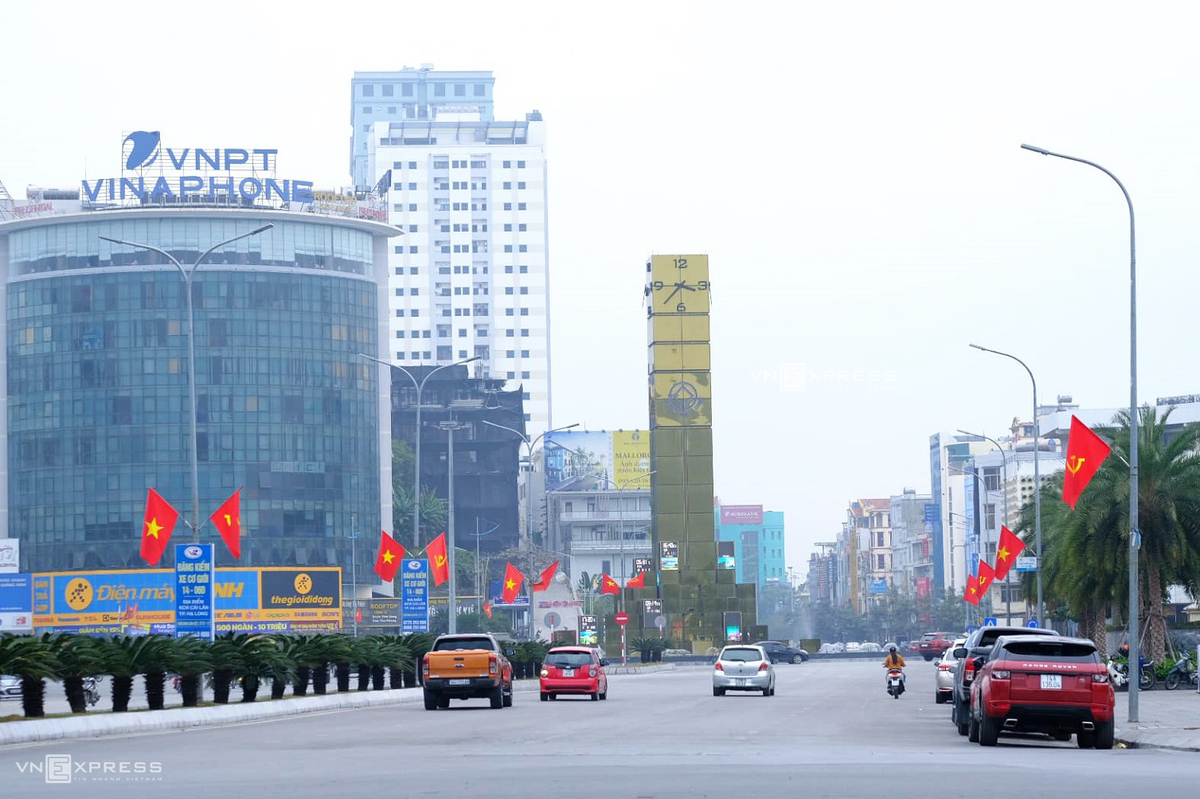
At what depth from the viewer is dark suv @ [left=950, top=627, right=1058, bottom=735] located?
29.7m

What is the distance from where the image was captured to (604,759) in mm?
21672

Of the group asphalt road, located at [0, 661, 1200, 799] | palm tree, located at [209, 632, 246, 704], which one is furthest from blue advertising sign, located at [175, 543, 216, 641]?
asphalt road, located at [0, 661, 1200, 799]

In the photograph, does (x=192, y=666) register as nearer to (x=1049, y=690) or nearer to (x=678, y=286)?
(x=1049, y=690)

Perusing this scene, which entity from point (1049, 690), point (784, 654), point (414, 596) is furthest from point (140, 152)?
point (1049, 690)

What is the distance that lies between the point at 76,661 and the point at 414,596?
84.3ft

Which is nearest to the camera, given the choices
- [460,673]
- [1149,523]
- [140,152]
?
[460,673]

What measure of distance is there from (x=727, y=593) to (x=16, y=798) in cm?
9340

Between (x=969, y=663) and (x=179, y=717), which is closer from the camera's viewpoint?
(x=969, y=663)

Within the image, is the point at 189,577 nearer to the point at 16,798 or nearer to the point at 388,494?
the point at 16,798

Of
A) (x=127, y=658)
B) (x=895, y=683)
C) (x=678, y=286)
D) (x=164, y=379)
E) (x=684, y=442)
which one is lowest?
(x=895, y=683)

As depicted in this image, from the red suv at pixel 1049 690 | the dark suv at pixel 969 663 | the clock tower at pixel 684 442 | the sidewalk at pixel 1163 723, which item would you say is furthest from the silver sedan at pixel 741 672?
the clock tower at pixel 684 442

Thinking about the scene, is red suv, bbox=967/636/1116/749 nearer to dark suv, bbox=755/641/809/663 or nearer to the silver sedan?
the silver sedan

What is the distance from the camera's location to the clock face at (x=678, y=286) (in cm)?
10762

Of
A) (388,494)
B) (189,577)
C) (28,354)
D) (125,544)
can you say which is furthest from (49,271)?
(189,577)
